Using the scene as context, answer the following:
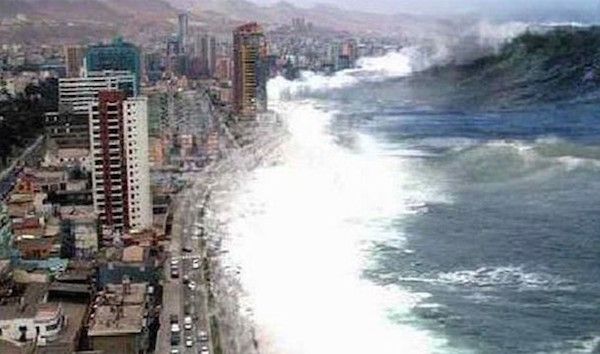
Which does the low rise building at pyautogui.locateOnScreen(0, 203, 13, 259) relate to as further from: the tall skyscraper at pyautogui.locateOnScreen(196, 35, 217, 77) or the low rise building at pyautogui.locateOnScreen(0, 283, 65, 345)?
the tall skyscraper at pyautogui.locateOnScreen(196, 35, 217, 77)

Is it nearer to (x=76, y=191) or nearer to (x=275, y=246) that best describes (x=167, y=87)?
(x=76, y=191)

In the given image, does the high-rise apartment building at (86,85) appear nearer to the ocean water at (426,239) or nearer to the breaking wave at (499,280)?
the ocean water at (426,239)

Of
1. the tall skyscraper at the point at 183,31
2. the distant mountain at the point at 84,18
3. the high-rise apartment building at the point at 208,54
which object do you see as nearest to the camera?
the high-rise apartment building at the point at 208,54

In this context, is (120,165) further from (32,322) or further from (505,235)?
(505,235)

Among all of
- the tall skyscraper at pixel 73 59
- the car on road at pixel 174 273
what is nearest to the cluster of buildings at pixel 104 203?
the car on road at pixel 174 273

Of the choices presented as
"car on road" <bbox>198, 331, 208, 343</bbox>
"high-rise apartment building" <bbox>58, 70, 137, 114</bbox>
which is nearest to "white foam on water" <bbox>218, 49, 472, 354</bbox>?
"car on road" <bbox>198, 331, 208, 343</bbox>

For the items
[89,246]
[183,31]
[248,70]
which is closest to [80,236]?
[89,246]
